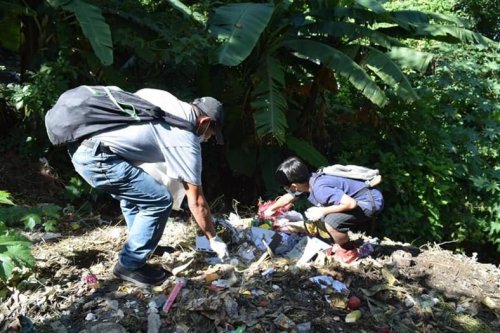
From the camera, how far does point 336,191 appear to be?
13.7ft

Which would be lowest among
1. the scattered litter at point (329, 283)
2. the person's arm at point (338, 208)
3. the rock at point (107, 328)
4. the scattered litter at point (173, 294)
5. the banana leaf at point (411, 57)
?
the rock at point (107, 328)

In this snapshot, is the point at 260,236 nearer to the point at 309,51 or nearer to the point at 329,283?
the point at 329,283

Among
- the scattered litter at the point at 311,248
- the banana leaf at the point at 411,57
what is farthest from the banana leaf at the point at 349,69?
the scattered litter at the point at 311,248

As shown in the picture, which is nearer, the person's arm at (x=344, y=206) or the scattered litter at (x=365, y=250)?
the person's arm at (x=344, y=206)

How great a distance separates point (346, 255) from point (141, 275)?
1.70 metres

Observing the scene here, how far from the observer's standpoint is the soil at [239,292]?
324cm

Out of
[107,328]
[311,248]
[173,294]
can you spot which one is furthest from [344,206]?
[107,328]

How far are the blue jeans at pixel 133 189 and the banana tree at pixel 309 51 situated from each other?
2.14 m

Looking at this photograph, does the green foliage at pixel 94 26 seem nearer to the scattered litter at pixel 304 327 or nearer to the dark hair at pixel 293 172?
the dark hair at pixel 293 172

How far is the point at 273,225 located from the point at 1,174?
3256mm

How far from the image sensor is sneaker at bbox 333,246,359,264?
166 inches

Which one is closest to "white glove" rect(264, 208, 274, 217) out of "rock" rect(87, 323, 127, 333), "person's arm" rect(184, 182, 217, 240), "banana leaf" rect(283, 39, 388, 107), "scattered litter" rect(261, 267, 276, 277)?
"scattered litter" rect(261, 267, 276, 277)

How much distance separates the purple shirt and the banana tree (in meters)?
1.52

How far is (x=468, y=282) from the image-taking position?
438cm
